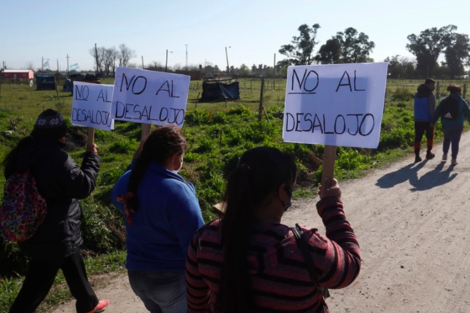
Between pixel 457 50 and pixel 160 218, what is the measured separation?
278ft

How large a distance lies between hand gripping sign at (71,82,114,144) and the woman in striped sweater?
253 centimetres

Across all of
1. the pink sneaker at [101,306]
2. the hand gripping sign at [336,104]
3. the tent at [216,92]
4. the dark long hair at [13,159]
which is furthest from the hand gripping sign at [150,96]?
the tent at [216,92]

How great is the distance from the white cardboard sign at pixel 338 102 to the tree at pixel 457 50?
8238 cm

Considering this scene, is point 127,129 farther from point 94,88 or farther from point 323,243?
point 323,243

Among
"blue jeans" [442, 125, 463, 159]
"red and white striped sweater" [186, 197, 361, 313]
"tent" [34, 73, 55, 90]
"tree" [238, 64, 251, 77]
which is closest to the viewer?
"red and white striped sweater" [186, 197, 361, 313]

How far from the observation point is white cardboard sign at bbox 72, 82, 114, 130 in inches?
160

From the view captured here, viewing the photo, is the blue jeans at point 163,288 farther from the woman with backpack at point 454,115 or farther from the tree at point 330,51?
the tree at point 330,51

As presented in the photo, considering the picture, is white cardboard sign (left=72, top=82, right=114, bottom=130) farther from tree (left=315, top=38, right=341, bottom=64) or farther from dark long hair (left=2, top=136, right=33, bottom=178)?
tree (left=315, top=38, right=341, bottom=64)

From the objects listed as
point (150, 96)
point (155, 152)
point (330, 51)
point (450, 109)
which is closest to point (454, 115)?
point (450, 109)

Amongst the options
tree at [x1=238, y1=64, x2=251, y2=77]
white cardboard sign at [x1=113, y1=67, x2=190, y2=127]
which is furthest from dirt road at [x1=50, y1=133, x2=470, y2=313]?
tree at [x1=238, y1=64, x2=251, y2=77]

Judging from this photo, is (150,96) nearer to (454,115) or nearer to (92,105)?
(92,105)

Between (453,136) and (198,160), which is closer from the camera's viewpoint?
(198,160)

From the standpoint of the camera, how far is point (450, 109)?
32.2 ft

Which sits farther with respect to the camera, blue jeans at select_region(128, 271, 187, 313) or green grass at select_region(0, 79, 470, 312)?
green grass at select_region(0, 79, 470, 312)
